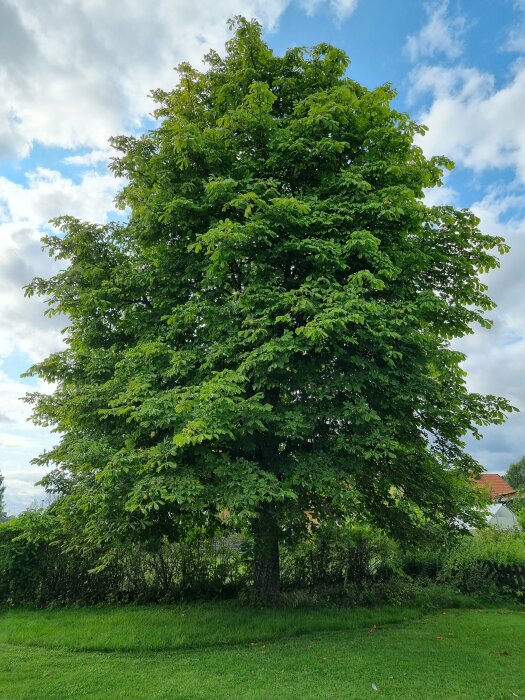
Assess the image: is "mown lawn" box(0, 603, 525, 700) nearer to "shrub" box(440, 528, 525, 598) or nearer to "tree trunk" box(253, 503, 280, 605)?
"tree trunk" box(253, 503, 280, 605)

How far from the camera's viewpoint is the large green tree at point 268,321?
677cm

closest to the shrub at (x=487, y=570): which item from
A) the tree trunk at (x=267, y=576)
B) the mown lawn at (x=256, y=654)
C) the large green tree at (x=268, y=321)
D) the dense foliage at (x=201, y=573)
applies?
the dense foliage at (x=201, y=573)

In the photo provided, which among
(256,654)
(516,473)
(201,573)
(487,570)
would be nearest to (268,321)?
(256,654)

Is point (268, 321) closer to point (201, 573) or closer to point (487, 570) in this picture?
point (201, 573)

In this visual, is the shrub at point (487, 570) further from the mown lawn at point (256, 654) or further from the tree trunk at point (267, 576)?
the tree trunk at point (267, 576)

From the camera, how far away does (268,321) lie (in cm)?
695

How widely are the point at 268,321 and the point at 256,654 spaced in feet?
15.5

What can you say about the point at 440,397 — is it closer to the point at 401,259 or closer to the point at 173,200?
the point at 401,259

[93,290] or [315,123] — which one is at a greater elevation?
[315,123]

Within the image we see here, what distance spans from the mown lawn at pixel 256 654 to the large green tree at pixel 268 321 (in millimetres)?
1382

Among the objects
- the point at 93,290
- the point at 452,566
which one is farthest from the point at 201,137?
the point at 452,566

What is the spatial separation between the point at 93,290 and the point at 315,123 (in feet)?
15.4

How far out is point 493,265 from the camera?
8734 mm

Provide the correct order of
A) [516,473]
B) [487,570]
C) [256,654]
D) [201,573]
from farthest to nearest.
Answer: [516,473] < [487,570] < [201,573] < [256,654]
